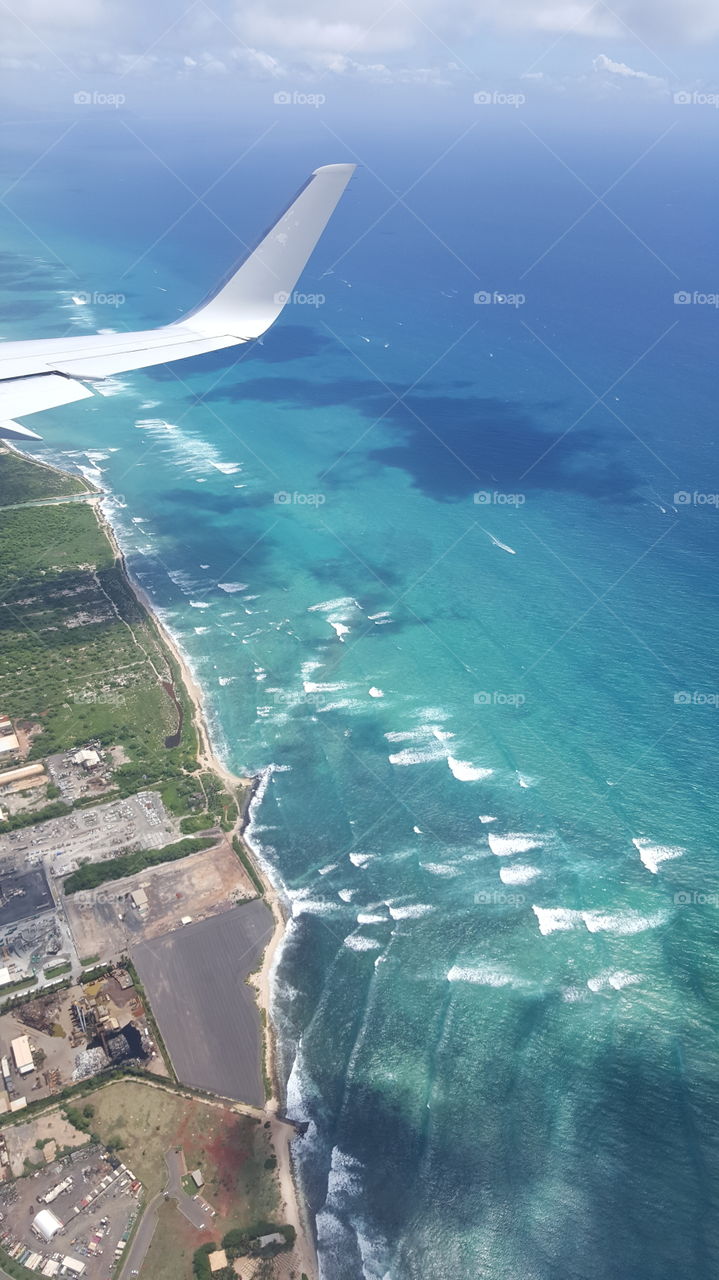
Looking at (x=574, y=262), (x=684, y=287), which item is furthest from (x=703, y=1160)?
(x=574, y=262)

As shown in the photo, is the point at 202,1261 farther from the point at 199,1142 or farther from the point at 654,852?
the point at 654,852

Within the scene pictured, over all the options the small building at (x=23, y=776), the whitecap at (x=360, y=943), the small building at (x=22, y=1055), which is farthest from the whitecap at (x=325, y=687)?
the small building at (x=22, y=1055)

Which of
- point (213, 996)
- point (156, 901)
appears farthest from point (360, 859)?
point (156, 901)

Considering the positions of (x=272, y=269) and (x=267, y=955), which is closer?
(x=267, y=955)

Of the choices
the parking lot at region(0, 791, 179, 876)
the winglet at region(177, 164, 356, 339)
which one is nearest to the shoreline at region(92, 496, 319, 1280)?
the parking lot at region(0, 791, 179, 876)

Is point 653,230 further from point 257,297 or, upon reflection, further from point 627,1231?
point 627,1231
